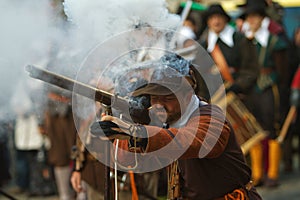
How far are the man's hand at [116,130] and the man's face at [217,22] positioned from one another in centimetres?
516

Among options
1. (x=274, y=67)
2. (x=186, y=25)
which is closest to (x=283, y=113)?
(x=274, y=67)

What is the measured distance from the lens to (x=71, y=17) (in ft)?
14.7

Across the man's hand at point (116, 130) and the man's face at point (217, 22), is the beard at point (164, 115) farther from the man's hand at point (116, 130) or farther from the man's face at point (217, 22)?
the man's face at point (217, 22)

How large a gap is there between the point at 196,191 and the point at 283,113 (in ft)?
16.5

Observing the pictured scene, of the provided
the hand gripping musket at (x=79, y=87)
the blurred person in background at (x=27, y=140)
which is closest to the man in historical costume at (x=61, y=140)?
the blurred person in background at (x=27, y=140)

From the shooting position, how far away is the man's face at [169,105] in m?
3.93

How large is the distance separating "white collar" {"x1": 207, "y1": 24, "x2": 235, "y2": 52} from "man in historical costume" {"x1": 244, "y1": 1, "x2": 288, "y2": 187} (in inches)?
9.2

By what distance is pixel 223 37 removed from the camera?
855cm

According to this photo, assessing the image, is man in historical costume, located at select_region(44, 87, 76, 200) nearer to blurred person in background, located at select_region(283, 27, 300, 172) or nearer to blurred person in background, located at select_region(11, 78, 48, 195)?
blurred person in background, located at select_region(11, 78, 48, 195)

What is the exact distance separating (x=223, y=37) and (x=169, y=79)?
469 cm

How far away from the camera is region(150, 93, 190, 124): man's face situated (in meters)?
3.93

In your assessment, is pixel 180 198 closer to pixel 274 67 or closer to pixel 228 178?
pixel 228 178

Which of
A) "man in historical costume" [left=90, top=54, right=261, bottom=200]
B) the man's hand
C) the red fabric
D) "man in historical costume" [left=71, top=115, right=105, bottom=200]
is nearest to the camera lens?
the man's hand

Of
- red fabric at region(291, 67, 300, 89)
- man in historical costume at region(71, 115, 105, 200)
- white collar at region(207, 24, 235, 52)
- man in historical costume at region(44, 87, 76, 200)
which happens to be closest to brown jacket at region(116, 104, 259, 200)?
man in historical costume at region(71, 115, 105, 200)
